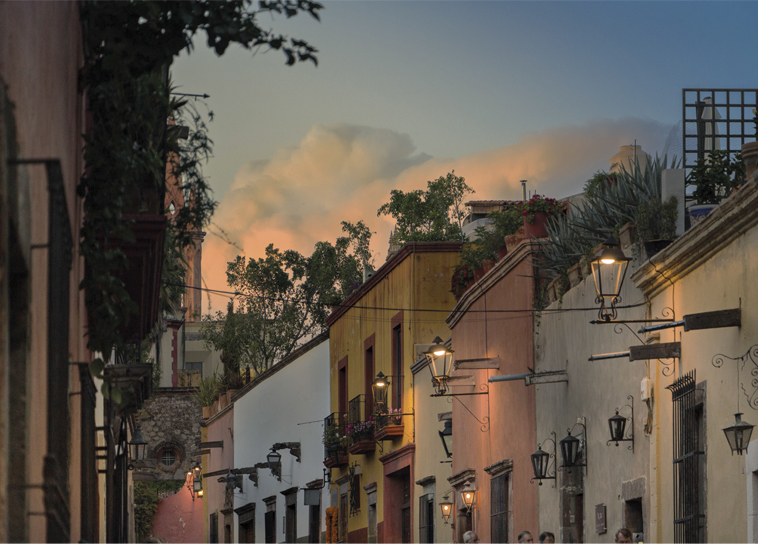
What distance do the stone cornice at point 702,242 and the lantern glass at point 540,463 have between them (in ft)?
10.6

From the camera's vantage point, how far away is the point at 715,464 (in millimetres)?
9656

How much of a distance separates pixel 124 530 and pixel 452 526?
26.4 ft

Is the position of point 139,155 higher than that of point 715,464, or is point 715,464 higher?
point 139,155

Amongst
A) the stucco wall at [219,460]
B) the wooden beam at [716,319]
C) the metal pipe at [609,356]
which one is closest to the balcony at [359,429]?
the stucco wall at [219,460]

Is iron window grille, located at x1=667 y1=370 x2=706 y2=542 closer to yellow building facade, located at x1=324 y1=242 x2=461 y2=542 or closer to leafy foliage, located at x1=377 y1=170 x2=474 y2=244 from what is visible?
yellow building facade, located at x1=324 y1=242 x2=461 y2=542

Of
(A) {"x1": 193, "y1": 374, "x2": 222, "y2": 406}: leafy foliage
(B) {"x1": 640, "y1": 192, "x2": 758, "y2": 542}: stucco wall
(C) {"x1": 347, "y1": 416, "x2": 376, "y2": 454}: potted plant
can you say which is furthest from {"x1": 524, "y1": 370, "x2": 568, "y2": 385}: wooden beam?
(A) {"x1": 193, "y1": 374, "x2": 222, "y2": 406}: leafy foliage

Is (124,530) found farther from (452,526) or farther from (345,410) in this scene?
(345,410)

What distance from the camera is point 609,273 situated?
12.0 m

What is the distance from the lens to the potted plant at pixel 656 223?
11.8 m

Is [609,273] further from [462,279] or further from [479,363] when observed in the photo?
[462,279]

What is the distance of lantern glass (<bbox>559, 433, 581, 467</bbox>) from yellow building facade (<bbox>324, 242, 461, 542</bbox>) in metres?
6.65

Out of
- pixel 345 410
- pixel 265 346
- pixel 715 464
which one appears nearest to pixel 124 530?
pixel 715 464

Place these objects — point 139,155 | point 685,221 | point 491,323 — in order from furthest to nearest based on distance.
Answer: point 491,323
point 685,221
point 139,155

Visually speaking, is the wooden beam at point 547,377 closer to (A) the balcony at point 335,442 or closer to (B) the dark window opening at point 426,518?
(B) the dark window opening at point 426,518
